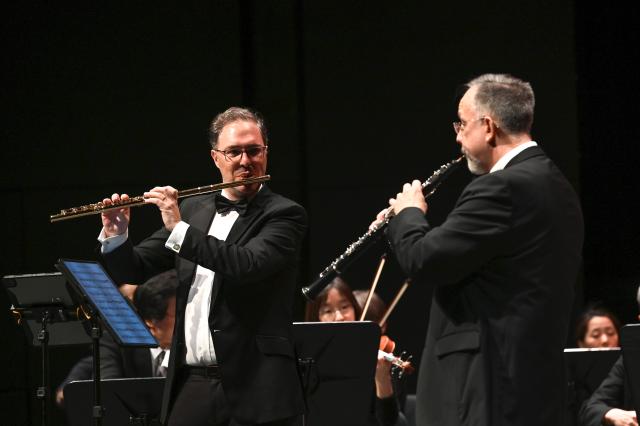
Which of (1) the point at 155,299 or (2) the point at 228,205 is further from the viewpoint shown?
(1) the point at 155,299

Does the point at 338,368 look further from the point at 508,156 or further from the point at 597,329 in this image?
the point at 597,329

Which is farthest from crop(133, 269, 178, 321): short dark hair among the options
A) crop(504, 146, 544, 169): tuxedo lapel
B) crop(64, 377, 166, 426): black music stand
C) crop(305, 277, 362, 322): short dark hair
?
crop(504, 146, 544, 169): tuxedo lapel

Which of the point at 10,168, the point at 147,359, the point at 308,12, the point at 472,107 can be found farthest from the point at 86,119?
the point at 472,107

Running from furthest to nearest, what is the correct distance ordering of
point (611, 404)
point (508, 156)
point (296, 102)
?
point (296, 102)
point (611, 404)
point (508, 156)

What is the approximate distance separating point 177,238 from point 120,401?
75cm

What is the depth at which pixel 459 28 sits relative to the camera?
612 centimetres

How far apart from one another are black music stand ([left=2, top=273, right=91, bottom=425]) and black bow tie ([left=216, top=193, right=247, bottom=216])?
567 millimetres

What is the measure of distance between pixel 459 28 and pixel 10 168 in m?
2.49

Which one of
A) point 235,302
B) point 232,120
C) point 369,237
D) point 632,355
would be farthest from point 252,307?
point 632,355

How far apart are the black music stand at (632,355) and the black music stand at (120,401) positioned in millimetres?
1503

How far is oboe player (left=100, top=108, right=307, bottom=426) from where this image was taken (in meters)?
3.15

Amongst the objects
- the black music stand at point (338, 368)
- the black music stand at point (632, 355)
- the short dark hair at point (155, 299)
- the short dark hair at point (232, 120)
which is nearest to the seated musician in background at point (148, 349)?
the short dark hair at point (155, 299)

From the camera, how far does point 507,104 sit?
9.04 ft

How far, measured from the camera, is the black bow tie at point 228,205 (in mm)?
3428
